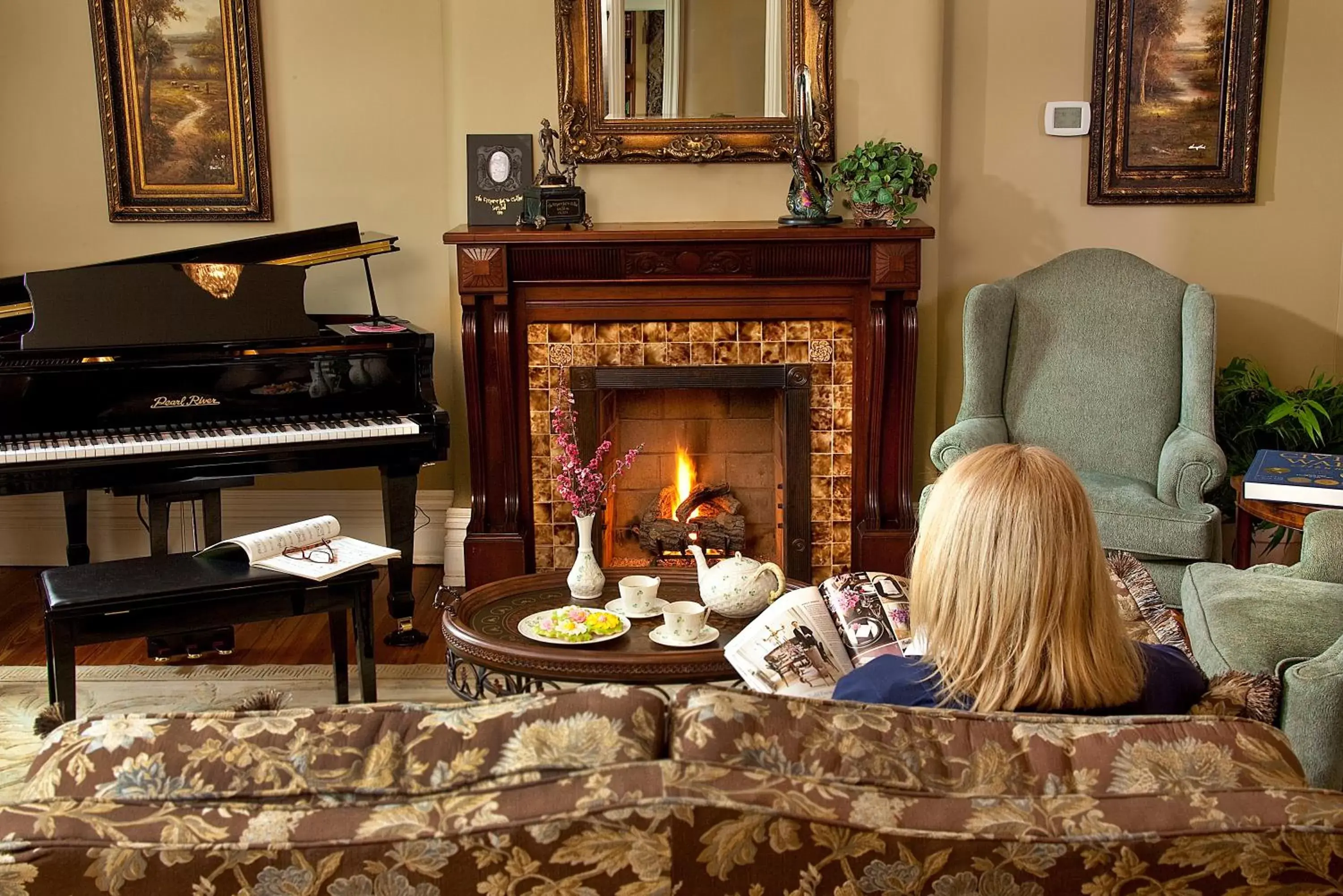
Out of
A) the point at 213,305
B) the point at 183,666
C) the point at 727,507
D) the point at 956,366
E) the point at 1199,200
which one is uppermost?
the point at 1199,200

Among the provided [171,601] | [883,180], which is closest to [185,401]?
[171,601]

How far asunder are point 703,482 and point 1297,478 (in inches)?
81.9

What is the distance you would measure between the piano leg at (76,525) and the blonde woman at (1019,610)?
10.9 feet

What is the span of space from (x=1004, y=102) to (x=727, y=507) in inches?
70.6

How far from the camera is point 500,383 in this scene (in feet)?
14.5

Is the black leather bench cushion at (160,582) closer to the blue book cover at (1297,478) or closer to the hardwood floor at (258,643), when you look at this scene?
the hardwood floor at (258,643)

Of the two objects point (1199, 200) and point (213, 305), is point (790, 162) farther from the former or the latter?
point (213, 305)

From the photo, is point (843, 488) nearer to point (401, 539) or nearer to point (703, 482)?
point (703, 482)

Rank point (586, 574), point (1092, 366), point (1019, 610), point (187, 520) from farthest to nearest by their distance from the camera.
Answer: point (187, 520), point (1092, 366), point (586, 574), point (1019, 610)

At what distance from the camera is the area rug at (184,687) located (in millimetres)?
3609

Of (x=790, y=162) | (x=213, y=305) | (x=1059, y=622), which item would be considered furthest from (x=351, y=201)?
(x=1059, y=622)

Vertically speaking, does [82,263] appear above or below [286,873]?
above

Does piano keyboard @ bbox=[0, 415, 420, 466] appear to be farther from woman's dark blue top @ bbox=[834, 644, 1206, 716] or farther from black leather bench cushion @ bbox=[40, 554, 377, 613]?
woman's dark blue top @ bbox=[834, 644, 1206, 716]

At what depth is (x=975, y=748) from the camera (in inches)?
49.6
